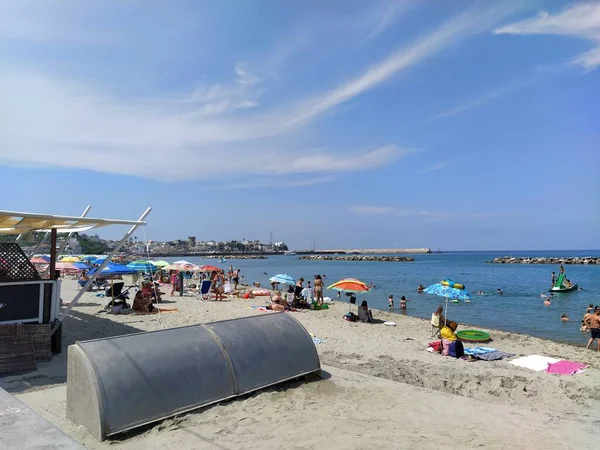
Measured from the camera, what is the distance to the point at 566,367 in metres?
9.67

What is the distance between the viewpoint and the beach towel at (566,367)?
9.37m

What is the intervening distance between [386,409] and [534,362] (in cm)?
600

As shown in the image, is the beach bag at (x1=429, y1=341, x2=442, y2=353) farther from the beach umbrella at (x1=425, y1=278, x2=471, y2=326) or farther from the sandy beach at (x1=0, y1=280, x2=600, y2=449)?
the beach umbrella at (x1=425, y1=278, x2=471, y2=326)

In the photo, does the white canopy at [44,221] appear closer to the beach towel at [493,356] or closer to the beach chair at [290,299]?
the beach towel at [493,356]

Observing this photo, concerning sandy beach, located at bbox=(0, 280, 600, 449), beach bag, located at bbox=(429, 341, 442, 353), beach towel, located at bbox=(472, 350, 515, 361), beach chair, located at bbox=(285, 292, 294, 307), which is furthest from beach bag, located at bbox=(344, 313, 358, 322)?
beach towel, located at bbox=(472, 350, 515, 361)

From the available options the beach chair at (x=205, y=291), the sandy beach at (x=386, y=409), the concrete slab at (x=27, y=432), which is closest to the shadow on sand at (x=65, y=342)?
the sandy beach at (x=386, y=409)

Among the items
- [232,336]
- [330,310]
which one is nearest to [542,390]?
[232,336]

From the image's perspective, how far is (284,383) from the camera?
6.47 metres

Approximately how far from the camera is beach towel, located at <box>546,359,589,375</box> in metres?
9.37

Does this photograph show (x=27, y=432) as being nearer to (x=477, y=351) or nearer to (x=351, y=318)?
(x=477, y=351)

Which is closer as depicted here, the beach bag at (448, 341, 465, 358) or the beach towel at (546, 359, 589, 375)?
the beach towel at (546, 359, 589, 375)

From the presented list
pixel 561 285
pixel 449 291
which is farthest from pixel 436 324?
pixel 561 285

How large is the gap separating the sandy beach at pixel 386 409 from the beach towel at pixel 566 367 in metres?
0.21

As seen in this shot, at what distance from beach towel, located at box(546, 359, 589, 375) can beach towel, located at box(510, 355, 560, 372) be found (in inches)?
4.8
